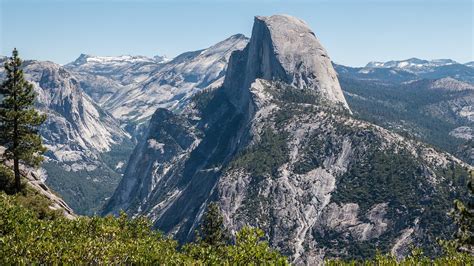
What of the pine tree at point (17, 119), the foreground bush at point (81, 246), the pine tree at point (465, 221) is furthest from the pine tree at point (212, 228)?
the pine tree at point (465, 221)

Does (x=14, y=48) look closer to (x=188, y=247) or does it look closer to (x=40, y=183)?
(x=40, y=183)

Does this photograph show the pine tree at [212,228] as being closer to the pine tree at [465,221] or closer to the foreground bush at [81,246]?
the foreground bush at [81,246]

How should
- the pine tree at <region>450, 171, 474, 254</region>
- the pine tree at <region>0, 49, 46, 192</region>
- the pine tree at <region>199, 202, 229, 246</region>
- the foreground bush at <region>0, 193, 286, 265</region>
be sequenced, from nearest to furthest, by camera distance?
the foreground bush at <region>0, 193, 286, 265</region>
the pine tree at <region>450, 171, 474, 254</region>
the pine tree at <region>0, 49, 46, 192</region>
the pine tree at <region>199, 202, 229, 246</region>

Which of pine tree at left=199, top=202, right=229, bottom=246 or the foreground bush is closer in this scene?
the foreground bush

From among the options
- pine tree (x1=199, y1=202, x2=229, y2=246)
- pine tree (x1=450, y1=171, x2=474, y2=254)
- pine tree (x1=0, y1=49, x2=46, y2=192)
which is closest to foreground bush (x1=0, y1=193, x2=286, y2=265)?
pine tree (x1=0, y1=49, x2=46, y2=192)

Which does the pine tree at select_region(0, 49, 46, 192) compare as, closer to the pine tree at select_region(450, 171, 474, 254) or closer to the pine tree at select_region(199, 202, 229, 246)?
the pine tree at select_region(199, 202, 229, 246)

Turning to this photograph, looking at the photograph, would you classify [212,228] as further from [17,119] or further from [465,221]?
[465,221]

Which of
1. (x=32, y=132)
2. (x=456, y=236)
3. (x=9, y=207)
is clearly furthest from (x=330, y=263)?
(x=32, y=132)
